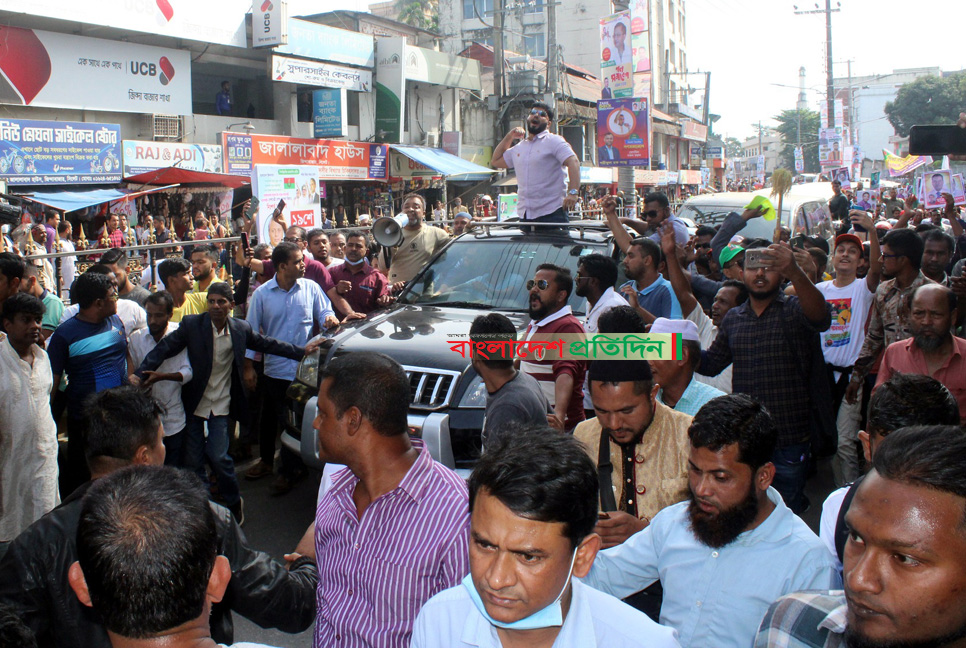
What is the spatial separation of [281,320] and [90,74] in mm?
13244

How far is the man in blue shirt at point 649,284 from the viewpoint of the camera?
18.3 ft

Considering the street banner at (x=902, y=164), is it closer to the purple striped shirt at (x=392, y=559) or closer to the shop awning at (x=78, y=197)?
the shop awning at (x=78, y=197)

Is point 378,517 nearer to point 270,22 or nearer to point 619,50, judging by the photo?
point 270,22

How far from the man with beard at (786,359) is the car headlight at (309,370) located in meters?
2.89

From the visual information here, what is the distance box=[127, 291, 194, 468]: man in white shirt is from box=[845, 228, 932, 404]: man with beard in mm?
4472

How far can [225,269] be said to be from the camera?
9828mm

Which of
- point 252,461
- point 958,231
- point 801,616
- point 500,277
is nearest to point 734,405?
point 801,616

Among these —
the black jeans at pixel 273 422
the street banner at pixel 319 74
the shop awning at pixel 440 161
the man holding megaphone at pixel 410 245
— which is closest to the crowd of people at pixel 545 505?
the black jeans at pixel 273 422

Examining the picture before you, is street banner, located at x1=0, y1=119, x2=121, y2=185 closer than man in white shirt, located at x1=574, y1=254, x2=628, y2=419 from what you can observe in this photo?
No

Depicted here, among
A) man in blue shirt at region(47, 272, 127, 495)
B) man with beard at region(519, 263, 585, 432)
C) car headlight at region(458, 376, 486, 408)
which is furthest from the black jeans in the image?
man with beard at region(519, 263, 585, 432)

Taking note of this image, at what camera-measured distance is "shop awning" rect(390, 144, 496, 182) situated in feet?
78.3

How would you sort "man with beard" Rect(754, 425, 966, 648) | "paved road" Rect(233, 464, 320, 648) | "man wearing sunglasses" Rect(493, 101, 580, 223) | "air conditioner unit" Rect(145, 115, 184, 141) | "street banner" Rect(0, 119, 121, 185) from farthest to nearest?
"air conditioner unit" Rect(145, 115, 184, 141) → "street banner" Rect(0, 119, 121, 185) → "man wearing sunglasses" Rect(493, 101, 580, 223) → "paved road" Rect(233, 464, 320, 648) → "man with beard" Rect(754, 425, 966, 648)

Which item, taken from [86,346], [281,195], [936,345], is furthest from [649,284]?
[281,195]

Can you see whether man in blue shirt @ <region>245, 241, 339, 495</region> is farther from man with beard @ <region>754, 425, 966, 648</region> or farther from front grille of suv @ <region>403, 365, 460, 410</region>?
man with beard @ <region>754, 425, 966, 648</region>
